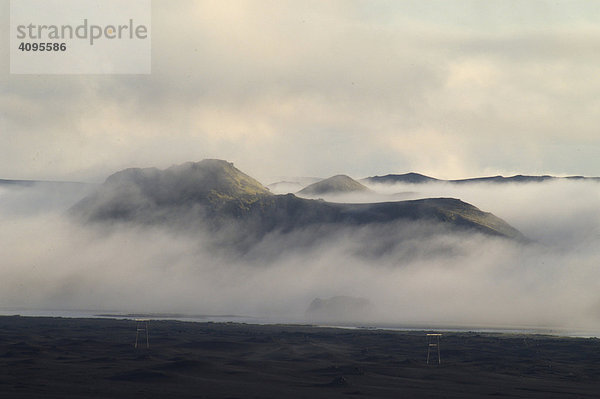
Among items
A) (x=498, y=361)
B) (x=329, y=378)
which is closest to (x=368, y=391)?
(x=329, y=378)

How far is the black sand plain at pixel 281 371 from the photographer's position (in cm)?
8512

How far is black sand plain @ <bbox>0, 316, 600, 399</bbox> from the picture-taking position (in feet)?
279

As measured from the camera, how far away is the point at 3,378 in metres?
87.8

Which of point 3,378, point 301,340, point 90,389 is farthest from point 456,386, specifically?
point 301,340

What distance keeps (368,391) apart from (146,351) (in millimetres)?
55717

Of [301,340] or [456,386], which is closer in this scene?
[456,386]

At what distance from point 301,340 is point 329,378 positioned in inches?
3274

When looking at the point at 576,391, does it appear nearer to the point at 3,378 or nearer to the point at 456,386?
the point at 456,386

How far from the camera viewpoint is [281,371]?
355 feet

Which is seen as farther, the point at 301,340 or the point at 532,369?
the point at 301,340

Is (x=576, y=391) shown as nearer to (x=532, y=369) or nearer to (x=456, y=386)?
(x=456, y=386)

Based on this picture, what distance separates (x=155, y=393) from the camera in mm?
81562

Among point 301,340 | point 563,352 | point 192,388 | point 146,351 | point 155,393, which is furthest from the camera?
point 301,340

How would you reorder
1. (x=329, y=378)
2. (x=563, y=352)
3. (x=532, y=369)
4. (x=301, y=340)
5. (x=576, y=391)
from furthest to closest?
1. (x=301, y=340)
2. (x=563, y=352)
3. (x=532, y=369)
4. (x=329, y=378)
5. (x=576, y=391)
